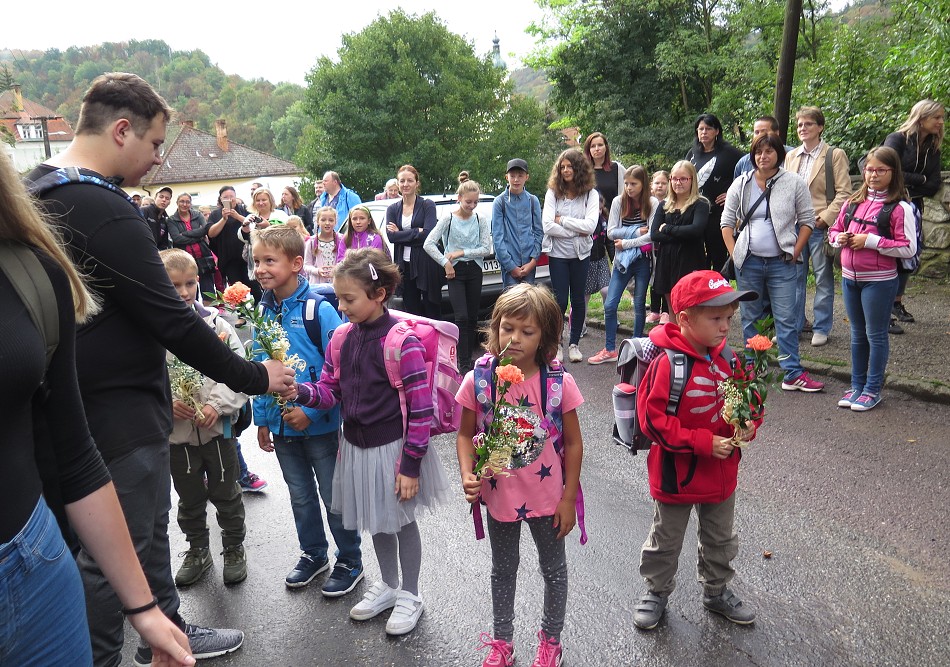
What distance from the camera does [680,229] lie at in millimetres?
6750

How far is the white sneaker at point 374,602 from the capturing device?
3525mm

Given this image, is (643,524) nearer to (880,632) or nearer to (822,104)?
(880,632)

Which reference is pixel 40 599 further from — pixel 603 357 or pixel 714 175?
pixel 714 175

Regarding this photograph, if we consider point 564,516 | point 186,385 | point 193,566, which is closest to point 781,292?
point 564,516

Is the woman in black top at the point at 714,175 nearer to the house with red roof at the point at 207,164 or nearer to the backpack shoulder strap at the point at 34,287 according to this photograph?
the backpack shoulder strap at the point at 34,287

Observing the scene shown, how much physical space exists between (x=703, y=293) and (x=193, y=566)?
3169 mm

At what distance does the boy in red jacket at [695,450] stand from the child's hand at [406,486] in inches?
42.5

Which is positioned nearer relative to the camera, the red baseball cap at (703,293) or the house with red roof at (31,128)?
the red baseball cap at (703,293)

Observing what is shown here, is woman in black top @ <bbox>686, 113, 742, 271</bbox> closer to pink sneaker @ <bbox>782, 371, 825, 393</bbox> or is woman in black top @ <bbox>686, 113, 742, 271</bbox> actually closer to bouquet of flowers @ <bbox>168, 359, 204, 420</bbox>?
pink sneaker @ <bbox>782, 371, 825, 393</bbox>

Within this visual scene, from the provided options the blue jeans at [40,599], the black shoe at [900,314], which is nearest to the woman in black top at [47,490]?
the blue jeans at [40,599]

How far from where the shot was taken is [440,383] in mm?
3404

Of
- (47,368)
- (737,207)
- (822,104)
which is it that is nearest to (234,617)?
(47,368)

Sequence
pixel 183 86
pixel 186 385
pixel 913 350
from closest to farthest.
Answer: pixel 186 385, pixel 913 350, pixel 183 86

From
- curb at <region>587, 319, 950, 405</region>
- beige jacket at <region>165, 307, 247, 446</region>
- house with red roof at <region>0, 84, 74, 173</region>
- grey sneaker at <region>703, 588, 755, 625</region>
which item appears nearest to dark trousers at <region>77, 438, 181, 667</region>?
beige jacket at <region>165, 307, 247, 446</region>
